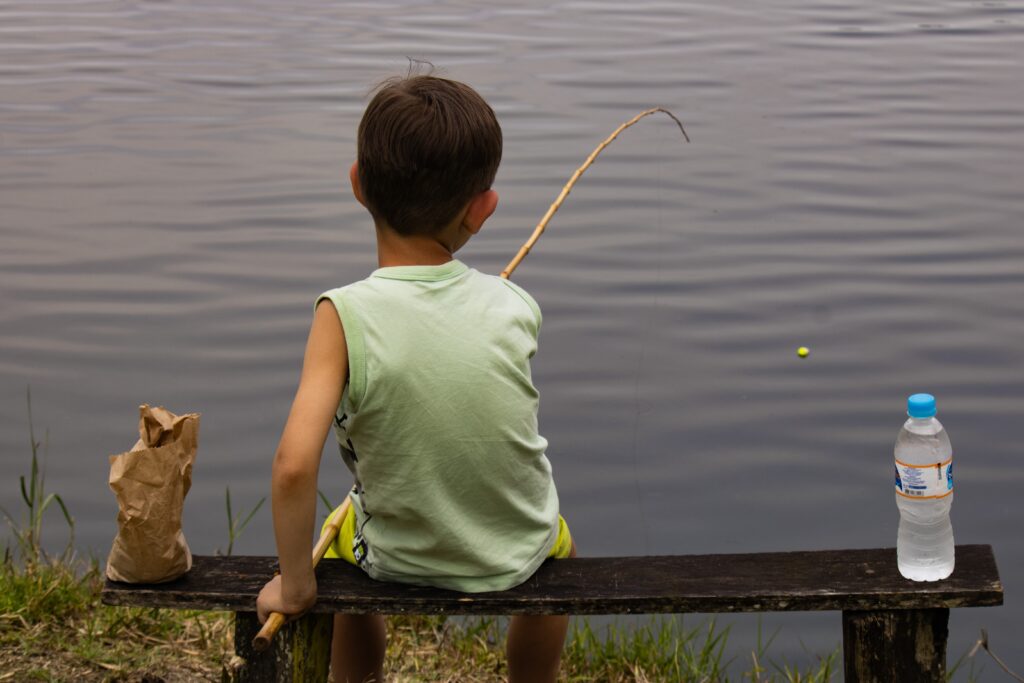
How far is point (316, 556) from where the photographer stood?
2586 mm

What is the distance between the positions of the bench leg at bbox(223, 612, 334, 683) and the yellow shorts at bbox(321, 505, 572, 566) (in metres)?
0.12

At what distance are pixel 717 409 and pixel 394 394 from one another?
2.57m

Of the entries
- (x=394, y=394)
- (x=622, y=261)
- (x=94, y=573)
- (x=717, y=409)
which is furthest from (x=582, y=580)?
(x=622, y=261)

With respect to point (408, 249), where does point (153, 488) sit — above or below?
below

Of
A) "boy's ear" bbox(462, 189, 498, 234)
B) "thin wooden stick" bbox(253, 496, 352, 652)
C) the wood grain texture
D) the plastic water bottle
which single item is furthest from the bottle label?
"thin wooden stick" bbox(253, 496, 352, 652)

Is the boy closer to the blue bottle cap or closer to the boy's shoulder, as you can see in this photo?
the boy's shoulder

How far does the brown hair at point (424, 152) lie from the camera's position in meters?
2.33

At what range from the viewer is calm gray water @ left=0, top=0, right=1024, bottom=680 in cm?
434

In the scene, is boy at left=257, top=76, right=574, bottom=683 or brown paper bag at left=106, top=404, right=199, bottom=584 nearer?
boy at left=257, top=76, right=574, bottom=683

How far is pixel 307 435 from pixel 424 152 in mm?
475

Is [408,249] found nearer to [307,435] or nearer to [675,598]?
[307,435]

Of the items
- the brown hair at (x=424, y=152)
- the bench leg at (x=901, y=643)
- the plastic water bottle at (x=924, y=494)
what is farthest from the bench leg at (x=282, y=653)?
the plastic water bottle at (x=924, y=494)

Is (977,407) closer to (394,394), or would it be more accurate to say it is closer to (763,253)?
(763,253)

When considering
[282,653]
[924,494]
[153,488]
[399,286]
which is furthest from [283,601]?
[924,494]
